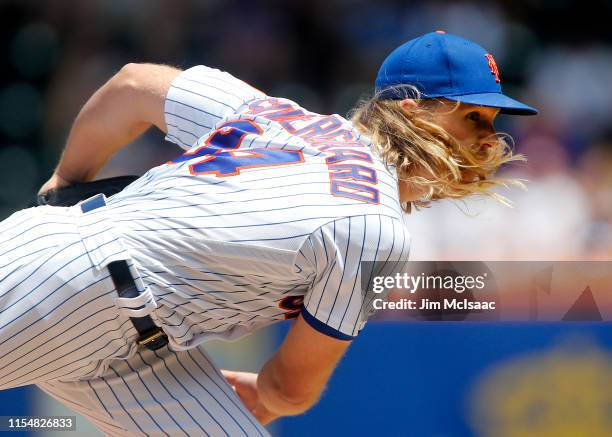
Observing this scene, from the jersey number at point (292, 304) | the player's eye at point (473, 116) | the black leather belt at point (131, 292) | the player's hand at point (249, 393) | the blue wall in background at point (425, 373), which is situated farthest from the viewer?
the blue wall in background at point (425, 373)

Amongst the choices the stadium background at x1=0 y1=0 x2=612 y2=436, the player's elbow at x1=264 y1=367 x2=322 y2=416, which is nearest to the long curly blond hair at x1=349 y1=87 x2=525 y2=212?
the player's elbow at x1=264 y1=367 x2=322 y2=416

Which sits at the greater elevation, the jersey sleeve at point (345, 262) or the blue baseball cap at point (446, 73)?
the blue baseball cap at point (446, 73)

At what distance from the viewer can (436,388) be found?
2324 millimetres

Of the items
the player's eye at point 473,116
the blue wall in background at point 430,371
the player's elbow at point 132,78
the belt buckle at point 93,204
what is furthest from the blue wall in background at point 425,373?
the belt buckle at point 93,204

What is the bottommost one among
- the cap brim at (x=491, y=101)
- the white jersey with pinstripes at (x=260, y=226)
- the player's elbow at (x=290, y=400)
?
the player's elbow at (x=290, y=400)

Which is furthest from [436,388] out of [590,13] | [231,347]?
[590,13]

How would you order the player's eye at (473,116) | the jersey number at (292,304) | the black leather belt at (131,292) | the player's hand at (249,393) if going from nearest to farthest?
the black leather belt at (131,292)
the jersey number at (292,304)
the player's eye at (473,116)
the player's hand at (249,393)

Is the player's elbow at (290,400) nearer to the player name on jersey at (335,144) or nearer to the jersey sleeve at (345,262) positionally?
the jersey sleeve at (345,262)

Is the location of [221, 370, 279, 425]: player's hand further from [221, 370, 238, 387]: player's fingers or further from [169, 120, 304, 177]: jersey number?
[169, 120, 304, 177]: jersey number

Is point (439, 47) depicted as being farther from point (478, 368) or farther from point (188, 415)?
point (478, 368)

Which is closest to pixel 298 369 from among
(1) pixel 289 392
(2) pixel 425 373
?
(1) pixel 289 392

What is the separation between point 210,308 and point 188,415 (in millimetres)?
254

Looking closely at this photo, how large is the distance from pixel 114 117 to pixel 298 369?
62 cm

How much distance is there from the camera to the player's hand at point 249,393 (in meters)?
1.62
